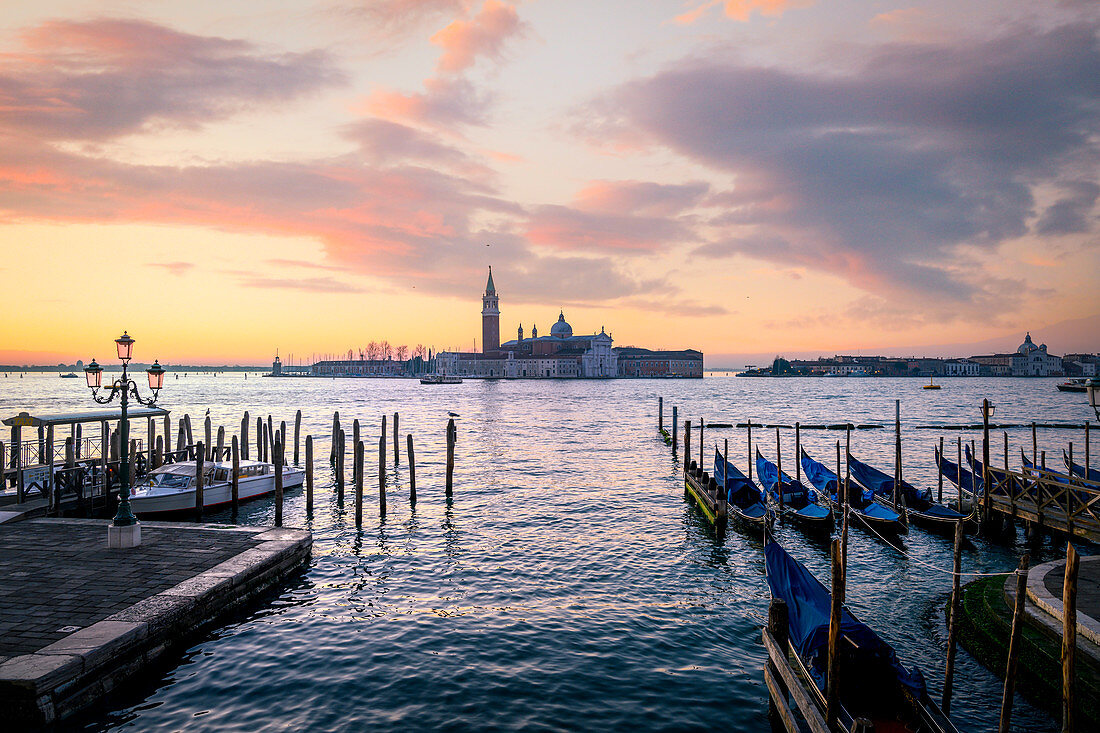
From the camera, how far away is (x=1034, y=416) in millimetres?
59000

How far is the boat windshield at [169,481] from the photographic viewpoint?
1733 cm

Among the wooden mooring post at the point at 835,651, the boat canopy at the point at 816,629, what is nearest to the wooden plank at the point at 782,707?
the boat canopy at the point at 816,629

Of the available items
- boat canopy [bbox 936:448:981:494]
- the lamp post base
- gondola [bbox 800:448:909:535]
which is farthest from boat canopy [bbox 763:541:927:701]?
boat canopy [bbox 936:448:981:494]

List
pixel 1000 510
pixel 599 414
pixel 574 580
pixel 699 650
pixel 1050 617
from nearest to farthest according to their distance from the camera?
pixel 1050 617 → pixel 699 650 → pixel 574 580 → pixel 1000 510 → pixel 599 414

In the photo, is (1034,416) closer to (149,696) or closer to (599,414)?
(599,414)

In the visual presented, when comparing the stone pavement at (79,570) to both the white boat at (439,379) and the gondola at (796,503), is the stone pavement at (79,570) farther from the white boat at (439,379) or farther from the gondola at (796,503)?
the white boat at (439,379)

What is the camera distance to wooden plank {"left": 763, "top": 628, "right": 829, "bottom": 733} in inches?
228

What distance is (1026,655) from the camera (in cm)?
805

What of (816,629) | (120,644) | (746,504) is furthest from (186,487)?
(816,629)

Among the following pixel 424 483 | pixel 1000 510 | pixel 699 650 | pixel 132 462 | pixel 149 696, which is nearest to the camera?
pixel 149 696

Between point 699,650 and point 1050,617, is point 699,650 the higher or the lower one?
the lower one

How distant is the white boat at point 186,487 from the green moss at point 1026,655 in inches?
689

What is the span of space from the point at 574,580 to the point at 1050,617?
7.52 metres

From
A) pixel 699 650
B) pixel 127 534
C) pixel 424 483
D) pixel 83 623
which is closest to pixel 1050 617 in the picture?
pixel 699 650
